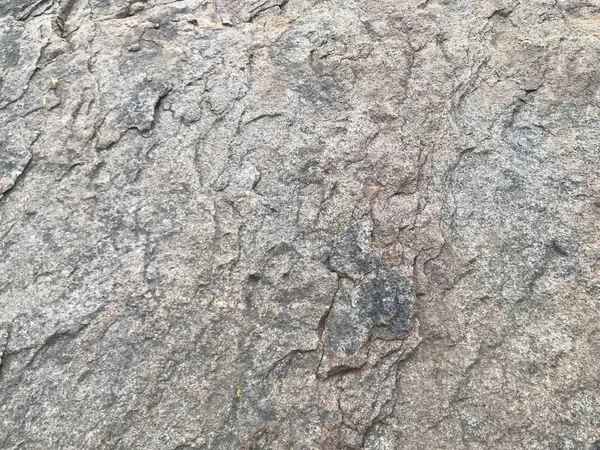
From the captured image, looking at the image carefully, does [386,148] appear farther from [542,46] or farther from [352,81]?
[542,46]

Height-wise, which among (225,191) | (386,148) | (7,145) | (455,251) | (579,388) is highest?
(7,145)

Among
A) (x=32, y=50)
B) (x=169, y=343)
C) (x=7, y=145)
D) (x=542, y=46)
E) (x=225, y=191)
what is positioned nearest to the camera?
(x=169, y=343)

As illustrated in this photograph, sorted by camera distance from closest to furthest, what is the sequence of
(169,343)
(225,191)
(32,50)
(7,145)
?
(169,343)
(225,191)
(7,145)
(32,50)

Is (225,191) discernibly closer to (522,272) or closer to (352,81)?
(352,81)

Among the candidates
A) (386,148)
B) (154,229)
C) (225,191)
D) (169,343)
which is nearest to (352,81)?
(386,148)

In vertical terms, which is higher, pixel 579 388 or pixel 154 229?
pixel 154 229

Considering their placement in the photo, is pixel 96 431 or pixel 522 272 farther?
pixel 522 272
